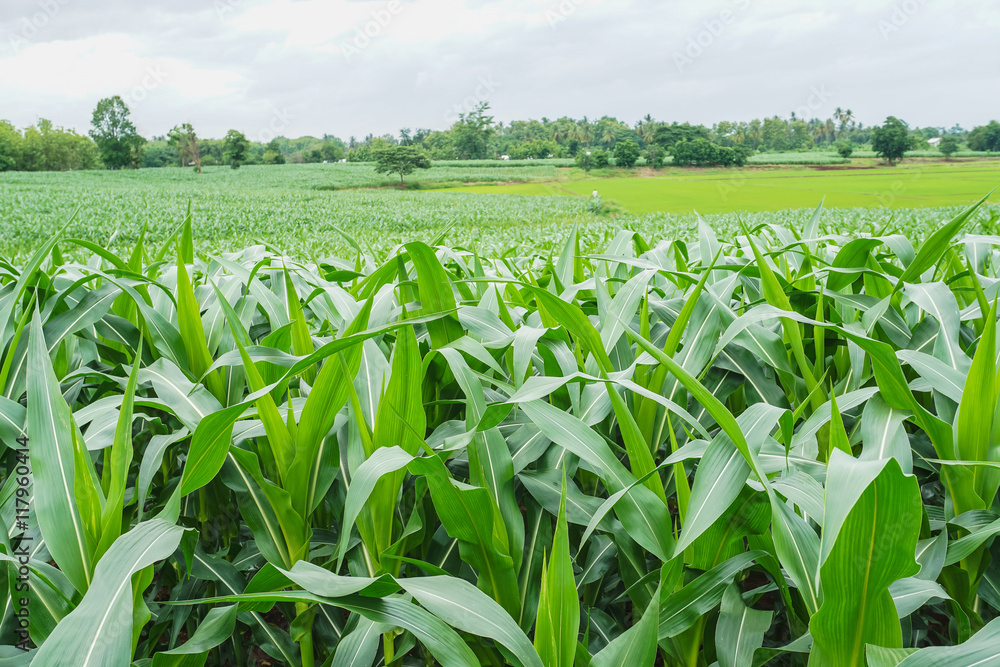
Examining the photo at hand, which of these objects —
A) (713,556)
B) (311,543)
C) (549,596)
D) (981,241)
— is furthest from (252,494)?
(981,241)

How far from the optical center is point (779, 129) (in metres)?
17.6

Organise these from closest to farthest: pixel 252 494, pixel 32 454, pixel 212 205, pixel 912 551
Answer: pixel 912 551, pixel 32 454, pixel 252 494, pixel 212 205

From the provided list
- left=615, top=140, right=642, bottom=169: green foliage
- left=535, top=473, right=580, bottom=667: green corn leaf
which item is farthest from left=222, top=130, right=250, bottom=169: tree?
left=535, top=473, right=580, bottom=667: green corn leaf

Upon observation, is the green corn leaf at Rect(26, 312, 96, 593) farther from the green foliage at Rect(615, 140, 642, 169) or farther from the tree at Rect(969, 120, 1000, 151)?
the tree at Rect(969, 120, 1000, 151)

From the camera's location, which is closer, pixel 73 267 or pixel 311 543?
pixel 311 543

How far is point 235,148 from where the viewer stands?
1342 inches

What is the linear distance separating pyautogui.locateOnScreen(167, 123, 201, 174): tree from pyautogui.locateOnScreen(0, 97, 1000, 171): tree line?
62mm

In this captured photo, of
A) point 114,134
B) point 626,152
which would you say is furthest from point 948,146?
point 114,134

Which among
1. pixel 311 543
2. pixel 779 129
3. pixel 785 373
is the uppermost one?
pixel 779 129

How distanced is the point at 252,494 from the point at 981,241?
59.6 inches

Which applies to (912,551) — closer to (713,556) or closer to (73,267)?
(713,556)

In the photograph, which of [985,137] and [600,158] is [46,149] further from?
[985,137]

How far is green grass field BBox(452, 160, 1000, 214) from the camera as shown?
65.3ft

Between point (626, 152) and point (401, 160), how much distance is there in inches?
475
